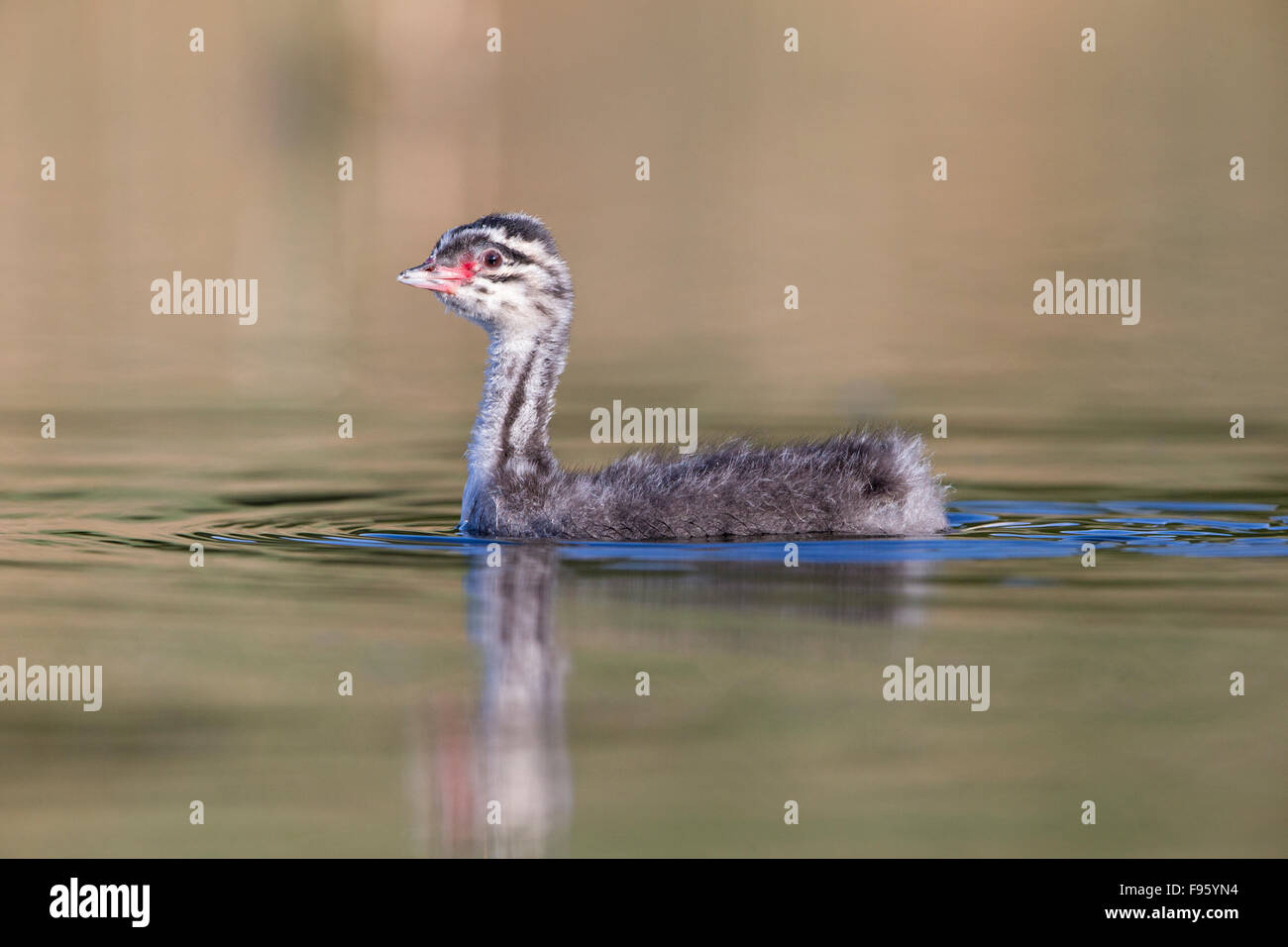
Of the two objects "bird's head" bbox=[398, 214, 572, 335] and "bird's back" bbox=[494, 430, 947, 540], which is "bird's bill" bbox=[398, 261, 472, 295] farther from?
"bird's back" bbox=[494, 430, 947, 540]

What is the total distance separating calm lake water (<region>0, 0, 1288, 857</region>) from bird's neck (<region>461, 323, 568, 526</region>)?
0.56 meters

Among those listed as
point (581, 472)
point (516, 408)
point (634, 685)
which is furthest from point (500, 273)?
point (634, 685)

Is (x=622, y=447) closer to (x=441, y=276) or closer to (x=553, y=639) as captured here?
(x=441, y=276)

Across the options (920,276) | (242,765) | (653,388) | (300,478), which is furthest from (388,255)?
(242,765)

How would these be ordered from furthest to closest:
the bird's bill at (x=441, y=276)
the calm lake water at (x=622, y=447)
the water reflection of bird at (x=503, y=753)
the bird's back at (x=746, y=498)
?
the bird's bill at (x=441, y=276)
the bird's back at (x=746, y=498)
the calm lake water at (x=622, y=447)
the water reflection of bird at (x=503, y=753)

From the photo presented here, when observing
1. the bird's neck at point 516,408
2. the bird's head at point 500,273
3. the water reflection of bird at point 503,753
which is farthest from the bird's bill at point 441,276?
the water reflection of bird at point 503,753

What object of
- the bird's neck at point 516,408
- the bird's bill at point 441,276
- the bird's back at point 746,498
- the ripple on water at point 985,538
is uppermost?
the bird's bill at point 441,276

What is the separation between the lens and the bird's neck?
12.5m

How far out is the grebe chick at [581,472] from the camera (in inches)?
472

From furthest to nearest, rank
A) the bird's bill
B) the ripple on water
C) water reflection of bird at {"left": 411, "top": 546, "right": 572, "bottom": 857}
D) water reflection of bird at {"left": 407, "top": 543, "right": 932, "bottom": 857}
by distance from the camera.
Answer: the bird's bill < the ripple on water < water reflection of bird at {"left": 407, "top": 543, "right": 932, "bottom": 857} < water reflection of bird at {"left": 411, "top": 546, "right": 572, "bottom": 857}

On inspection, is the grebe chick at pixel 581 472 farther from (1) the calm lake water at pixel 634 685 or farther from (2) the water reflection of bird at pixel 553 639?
(2) the water reflection of bird at pixel 553 639

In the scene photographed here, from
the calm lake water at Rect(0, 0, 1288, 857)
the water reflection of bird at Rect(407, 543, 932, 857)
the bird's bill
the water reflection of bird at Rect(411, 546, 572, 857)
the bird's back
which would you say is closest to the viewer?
the water reflection of bird at Rect(411, 546, 572, 857)

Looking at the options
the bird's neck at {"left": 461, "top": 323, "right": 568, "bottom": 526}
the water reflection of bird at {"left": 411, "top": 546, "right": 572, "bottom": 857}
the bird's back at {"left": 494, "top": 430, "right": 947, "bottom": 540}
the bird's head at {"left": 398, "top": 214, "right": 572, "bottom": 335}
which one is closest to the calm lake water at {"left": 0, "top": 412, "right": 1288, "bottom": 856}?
the water reflection of bird at {"left": 411, "top": 546, "right": 572, "bottom": 857}

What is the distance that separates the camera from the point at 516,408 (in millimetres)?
12547
